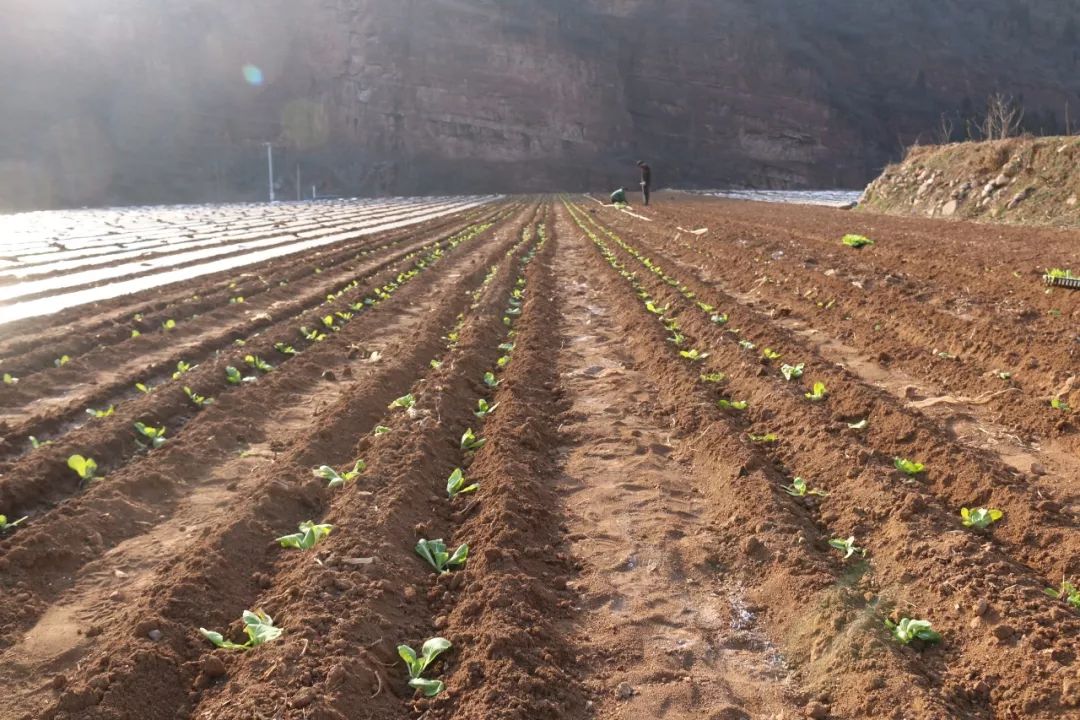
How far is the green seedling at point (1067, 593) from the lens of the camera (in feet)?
9.89

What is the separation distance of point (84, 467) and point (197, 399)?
1.48 m

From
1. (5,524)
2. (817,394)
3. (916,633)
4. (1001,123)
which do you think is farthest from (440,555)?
(1001,123)

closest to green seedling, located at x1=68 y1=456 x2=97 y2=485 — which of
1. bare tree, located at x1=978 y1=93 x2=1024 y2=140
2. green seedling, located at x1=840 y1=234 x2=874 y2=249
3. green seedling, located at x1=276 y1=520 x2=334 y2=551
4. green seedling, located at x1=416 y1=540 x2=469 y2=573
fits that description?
green seedling, located at x1=276 y1=520 x2=334 y2=551

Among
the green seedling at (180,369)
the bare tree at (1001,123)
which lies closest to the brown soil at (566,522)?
the green seedling at (180,369)

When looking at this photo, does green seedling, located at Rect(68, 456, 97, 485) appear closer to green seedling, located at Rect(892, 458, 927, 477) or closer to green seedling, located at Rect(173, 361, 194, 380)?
green seedling, located at Rect(173, 361, 194, 380)

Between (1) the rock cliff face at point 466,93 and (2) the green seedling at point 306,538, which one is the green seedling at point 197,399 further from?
(1) the rock cliff face at point 466,93

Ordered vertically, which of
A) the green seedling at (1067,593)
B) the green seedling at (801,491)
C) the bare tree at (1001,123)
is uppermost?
the bare tree at (1001,123)

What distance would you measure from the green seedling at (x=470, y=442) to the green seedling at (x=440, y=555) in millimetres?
1372

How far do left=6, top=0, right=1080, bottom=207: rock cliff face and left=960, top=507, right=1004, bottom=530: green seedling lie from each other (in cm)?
5009

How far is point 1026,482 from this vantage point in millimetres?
4102

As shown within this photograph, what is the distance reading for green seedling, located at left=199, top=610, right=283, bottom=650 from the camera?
2930 millimetres

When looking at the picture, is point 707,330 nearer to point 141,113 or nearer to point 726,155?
point 141,113

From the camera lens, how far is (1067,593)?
3084mm

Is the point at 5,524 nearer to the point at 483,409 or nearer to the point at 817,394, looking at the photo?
the point at 483,409
